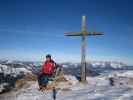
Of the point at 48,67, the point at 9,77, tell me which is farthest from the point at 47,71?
the point at 9,77

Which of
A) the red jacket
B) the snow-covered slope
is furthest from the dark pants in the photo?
the snow-covered slope

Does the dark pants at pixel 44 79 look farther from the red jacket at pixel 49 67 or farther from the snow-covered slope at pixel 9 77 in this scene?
the snow-covered slope at pixel 9 77

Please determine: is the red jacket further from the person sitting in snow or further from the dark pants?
the dark pants

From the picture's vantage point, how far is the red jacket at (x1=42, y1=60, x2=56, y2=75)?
17.0m

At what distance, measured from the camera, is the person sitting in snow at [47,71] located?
17.0m

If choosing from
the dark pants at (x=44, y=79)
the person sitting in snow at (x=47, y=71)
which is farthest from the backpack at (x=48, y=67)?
the dark pants at (x=44, y=79)

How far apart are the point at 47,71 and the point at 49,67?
0.34 m

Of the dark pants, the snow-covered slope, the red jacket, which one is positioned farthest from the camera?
the snow-covered slope

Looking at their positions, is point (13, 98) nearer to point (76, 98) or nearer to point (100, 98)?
point (76, 98)

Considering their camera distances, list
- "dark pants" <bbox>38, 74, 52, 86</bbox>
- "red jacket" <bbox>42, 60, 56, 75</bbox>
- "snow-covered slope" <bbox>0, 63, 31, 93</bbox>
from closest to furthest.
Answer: "red jacket" <bbox>42, 60, 56, 75</bbox> < "dark pants" <bbox>38, 74, 52, 86</bbox> < "snow-covered slope" <bbox>0, 63, 31, 93</bbox>

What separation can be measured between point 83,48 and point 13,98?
669cm

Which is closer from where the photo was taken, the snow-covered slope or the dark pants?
the dark pants

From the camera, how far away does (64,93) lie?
14859 mm

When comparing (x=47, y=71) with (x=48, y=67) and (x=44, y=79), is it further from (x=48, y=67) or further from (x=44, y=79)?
(x=44, y=79)
